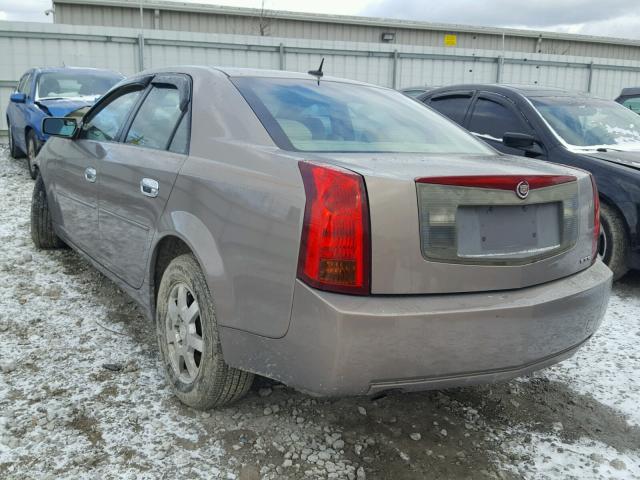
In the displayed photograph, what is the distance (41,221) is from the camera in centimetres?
482

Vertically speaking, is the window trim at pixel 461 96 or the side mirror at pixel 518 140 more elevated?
the window trim at pixel 461 96

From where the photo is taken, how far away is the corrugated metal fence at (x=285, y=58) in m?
13.3

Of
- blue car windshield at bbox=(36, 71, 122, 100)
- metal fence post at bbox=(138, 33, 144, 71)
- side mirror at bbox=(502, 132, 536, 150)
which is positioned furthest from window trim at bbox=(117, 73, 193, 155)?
metal fence post at bbox=(138, 33, 144, 71)

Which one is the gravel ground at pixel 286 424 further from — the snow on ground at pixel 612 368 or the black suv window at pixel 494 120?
the black suv window at pixel 494 120

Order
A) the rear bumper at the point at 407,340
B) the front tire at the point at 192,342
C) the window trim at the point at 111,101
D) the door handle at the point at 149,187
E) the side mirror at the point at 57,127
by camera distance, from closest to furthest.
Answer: the rear bumper at the point at 407,340 < the front tire at the point at 192,342 < the door handle at the point at 149,187 < the window trim at the point at 111,101 < the side mirror at the point at 57,127

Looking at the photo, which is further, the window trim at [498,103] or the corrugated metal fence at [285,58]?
the corrugated metal fence at [285,58]

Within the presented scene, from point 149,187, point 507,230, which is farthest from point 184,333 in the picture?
point 507,230

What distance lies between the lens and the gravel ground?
226 cm

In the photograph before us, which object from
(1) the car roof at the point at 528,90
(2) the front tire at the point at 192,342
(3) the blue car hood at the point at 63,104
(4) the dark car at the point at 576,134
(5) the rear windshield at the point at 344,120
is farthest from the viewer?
(3) the blue car hood at the point at 63,104

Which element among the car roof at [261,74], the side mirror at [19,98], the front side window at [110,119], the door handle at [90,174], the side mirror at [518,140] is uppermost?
the car roof at [261,74]

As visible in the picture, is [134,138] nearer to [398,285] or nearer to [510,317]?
[398,285]

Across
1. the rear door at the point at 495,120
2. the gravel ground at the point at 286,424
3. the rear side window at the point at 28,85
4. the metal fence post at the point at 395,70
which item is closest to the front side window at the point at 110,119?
the gravel ground at the point at 286,424

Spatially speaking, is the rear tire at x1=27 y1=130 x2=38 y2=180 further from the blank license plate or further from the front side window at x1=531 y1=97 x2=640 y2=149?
the blank license plate

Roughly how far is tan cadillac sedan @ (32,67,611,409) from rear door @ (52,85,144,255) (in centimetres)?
57
